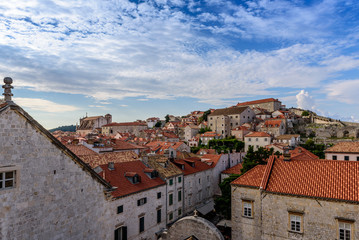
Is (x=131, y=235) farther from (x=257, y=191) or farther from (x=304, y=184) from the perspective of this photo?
(x=304, y=184)

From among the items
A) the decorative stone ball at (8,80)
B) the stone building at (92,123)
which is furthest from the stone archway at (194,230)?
the stone building at (92,123)

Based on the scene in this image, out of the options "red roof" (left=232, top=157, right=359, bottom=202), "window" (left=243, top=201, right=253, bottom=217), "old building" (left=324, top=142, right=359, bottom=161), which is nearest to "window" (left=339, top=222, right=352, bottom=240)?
"red roof" (left=232, top=157, right=359, bottom=202)

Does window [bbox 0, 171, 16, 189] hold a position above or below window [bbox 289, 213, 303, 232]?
above

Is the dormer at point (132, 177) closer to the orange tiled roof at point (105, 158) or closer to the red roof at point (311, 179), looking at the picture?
the orange tiled roof at point (105, 158)

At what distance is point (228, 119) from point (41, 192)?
94652mm

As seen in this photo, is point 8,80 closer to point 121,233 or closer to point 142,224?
point 121,233

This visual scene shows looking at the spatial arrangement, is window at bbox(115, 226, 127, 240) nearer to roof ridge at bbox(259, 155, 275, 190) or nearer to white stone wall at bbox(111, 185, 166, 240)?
white stone wall at bbox(111, 185, 166, 240)

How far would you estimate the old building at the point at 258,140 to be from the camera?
72.9 m

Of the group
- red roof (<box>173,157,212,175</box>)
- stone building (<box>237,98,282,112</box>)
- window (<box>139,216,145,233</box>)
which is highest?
stone building (<box>237,98,282,112</box>)

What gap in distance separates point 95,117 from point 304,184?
14989 cm

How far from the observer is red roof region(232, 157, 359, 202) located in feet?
57.5

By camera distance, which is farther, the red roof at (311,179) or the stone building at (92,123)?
the stone building at (92,123)

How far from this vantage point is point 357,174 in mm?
18109

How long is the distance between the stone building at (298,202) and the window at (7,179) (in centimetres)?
1826
